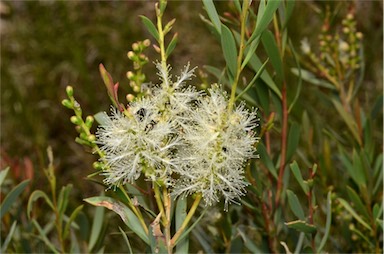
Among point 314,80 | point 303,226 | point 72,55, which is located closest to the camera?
point 303,226

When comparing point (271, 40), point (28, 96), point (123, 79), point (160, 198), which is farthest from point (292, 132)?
point (28, 96)

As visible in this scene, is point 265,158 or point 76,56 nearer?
point 265,158

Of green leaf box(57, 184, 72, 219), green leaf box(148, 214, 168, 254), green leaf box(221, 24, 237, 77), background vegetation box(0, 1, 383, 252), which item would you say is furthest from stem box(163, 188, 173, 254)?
background vegetation box(0, 1, 383, 252)

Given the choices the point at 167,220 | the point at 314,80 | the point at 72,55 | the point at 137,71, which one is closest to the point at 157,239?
the point at 167,220

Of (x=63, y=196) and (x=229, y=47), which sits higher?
(x=229, y=47)

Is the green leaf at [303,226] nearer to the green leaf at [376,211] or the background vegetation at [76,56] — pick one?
the green leaf at [376,211]

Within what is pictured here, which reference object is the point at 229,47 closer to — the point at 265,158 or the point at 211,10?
the point at 211,10

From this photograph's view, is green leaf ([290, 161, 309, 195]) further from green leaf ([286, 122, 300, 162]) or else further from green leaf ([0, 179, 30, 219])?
green leaf ([0, 179, 30, 219])

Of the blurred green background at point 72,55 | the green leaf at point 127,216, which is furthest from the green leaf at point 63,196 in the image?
the blurred green background at point 72,55

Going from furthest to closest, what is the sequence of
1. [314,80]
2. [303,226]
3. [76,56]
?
[76,56], [314,80], [303,226]
